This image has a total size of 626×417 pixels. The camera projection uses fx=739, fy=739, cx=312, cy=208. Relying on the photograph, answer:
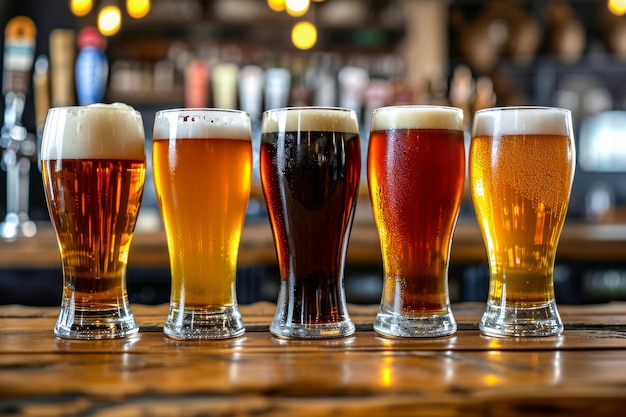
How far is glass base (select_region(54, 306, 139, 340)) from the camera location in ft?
3.19

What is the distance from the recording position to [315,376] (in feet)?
2.45

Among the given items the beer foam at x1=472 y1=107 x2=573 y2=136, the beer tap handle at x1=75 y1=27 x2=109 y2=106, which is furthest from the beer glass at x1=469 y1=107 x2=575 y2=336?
the beer tap handle at x1=75 y1=27 x2=109 y2=106

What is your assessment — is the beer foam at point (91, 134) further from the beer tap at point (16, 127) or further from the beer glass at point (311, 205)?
the beer tap at point (16, 127)

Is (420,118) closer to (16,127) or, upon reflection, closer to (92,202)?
(92,202)

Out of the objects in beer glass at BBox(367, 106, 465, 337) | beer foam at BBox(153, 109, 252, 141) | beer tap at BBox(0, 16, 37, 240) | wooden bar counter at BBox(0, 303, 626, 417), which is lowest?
wooden bar counter at BBox(0, 303, 626, 417)

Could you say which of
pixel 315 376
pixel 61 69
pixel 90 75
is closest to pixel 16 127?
pixel 61 69

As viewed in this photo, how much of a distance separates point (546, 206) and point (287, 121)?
1.19 ft

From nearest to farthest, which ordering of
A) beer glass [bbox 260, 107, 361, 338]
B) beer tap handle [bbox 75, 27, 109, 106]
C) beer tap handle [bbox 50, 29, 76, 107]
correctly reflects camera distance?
beer glass [bbox 260, 107, 361, 338] < beer tap handle [bbox 50, 29, 76, 107] < beer tap handle [bbox 75, 27, 109, 106]

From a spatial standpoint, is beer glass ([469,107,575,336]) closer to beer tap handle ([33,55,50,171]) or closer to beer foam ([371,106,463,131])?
beer foam ([371,106,463,131])

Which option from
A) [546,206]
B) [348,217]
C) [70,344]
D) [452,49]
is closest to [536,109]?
[546,206]

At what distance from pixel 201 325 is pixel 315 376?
272 millimetres

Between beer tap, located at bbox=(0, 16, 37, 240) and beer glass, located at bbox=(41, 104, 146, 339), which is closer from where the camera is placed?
beer glass, located at bbox=(41, 104, 146, 339)

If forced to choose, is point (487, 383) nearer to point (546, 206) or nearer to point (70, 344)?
point (546, 206)

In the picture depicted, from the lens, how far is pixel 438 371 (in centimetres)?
77
